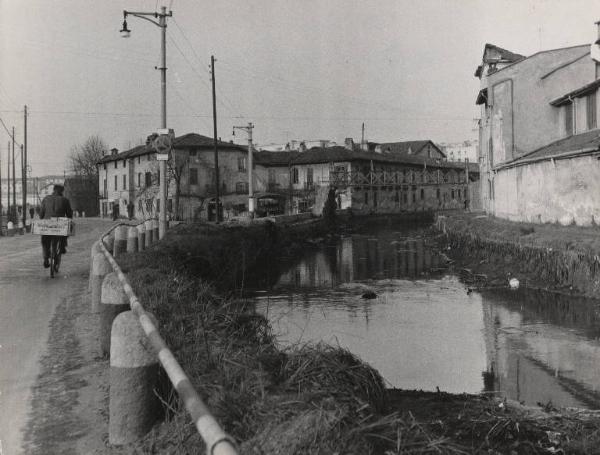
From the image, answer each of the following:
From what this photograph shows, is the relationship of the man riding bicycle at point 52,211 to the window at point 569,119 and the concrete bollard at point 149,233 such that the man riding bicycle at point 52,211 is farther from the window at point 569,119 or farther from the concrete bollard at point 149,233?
the window at point 569,119

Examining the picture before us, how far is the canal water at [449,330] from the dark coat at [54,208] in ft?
15.6

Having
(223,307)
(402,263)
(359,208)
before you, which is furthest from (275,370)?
(359,208)

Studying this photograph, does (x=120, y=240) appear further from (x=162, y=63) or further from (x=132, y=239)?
(x=162, y=63)

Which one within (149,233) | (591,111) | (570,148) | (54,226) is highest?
(591,111)

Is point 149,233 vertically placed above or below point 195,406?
above

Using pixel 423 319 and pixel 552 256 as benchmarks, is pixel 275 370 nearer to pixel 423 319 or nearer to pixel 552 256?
pixel 423 319

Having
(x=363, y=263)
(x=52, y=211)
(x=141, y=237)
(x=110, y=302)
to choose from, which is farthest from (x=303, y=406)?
(x=363, y=263)

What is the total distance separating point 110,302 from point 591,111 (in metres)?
27.3

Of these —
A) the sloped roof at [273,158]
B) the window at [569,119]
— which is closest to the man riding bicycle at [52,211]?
the window at [569,119]

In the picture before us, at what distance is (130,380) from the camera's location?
3959 millimetres

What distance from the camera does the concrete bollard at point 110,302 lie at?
5.90m

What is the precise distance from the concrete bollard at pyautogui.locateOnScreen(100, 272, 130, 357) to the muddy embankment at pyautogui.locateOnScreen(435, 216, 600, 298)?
41.5ft

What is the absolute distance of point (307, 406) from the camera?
3592mm

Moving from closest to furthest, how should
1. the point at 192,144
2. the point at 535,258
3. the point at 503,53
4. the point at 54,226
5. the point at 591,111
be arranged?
the point at 54,226 → the point at 535,258 → the point at 591,111 → the point at 503,53 → the point at 192,144
